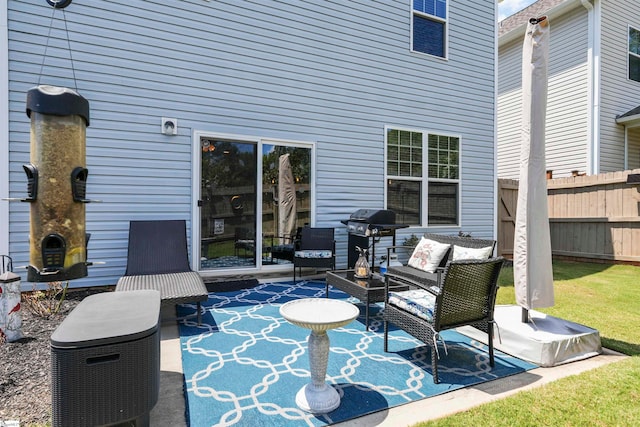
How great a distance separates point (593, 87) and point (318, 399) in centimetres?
1074

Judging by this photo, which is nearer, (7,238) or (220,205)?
(7,238)

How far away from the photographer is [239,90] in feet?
18.3

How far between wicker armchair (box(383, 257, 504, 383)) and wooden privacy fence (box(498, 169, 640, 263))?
6295 millimetres

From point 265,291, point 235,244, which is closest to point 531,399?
point 265,291

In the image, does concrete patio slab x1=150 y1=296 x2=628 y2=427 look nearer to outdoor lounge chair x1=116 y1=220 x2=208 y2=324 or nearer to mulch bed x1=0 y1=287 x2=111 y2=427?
mulch bed x1=0 y1=287 x2=111 y2=427

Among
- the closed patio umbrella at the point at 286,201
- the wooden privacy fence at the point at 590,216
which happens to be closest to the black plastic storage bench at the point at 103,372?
the closed patio umbrella at the point at 286,201

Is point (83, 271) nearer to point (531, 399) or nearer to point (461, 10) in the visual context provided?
point (531, 399)

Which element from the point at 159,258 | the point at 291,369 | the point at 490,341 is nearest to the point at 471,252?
the point at 490,341

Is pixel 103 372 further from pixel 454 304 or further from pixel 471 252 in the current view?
pixel 471 252

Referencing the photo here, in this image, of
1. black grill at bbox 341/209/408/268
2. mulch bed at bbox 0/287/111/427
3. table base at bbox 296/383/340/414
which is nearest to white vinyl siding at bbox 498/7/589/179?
black grill at bbox 341/209/408/268

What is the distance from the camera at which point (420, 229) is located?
7.00m

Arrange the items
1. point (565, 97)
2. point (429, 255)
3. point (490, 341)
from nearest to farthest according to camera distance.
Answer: point (490, 341) < point (429, 255) < point (565, 97)

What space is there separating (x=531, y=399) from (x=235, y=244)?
4.48m

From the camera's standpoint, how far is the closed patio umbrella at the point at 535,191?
3039 mm
